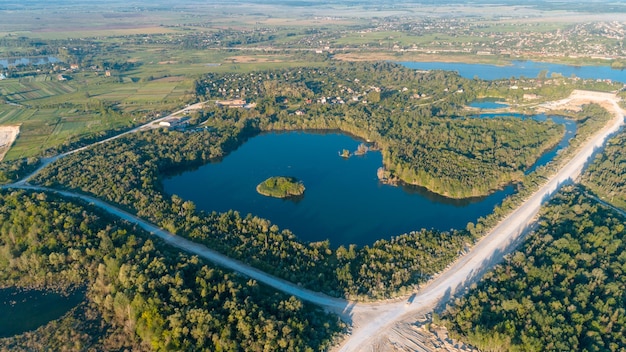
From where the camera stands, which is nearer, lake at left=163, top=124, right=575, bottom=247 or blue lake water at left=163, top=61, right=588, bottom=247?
lake at left=163, top=124, right=575, bottom=247

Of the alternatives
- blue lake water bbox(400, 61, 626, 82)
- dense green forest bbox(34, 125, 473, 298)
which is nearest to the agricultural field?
dense green forest bbox(34, 125, 473, 298)

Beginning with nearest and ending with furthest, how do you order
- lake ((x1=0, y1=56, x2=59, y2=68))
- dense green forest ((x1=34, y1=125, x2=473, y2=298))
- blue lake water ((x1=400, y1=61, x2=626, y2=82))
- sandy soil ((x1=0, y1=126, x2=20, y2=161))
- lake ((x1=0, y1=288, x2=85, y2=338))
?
lake ((x1=0, y1=288, x2=85, y2=338)), dense green forest ((x1=34, y1=125, x2=473, y2=298)), sandy soil ((x1=0, y1=126, x2=20, y2=161)), blue lake water ((x1=400, y1=61, x2=626, y2=82)), lake ((x1=0, y1=56, x2=59, y2=68))

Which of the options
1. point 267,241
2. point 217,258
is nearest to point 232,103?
point 267,241

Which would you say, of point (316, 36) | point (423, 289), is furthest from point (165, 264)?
point (316, 36)

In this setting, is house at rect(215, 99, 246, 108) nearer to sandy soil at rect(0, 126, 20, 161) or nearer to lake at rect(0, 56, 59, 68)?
sandy soil at rect(0, 126, 20, 161)

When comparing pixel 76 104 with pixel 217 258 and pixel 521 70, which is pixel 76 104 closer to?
pixel 217 258

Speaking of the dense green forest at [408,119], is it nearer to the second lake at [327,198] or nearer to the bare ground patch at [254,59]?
the second lake at [327,198]

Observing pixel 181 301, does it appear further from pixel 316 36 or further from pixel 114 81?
pixel 316 36
